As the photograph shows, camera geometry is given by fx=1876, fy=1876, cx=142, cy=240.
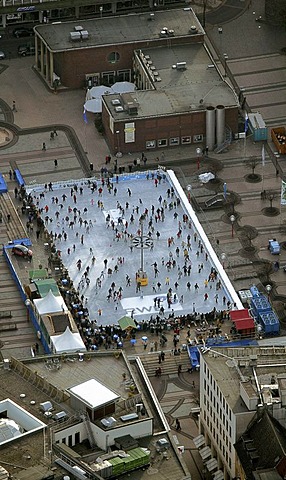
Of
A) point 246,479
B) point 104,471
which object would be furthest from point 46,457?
point 246,479

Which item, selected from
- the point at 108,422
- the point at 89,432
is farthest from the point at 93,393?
the point at 89,432

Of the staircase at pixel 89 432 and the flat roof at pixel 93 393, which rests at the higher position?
the flat roof at pixel 93 393

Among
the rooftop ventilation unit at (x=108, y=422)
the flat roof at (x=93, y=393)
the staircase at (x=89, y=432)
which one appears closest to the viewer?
the rooftop ventilation unit at (x=108, y=422)

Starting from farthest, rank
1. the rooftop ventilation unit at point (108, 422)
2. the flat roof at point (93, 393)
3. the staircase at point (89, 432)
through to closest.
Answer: the flat roof at point (93, 393) < the staircase at point (89, 432) < the rooftop ventilation unit at point (108, 422)

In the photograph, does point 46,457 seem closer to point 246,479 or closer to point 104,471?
point 104,471

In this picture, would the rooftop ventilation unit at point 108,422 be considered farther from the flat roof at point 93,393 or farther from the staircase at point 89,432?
the flat roof at point 93,393

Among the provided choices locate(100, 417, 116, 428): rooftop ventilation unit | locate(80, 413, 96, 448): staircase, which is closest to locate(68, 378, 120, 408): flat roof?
locate(80, 413, 96, 448): staircase

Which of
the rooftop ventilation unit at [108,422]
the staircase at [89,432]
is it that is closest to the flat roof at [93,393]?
the staircase at [89,432]

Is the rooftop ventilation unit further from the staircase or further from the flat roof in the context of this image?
the flat roof
